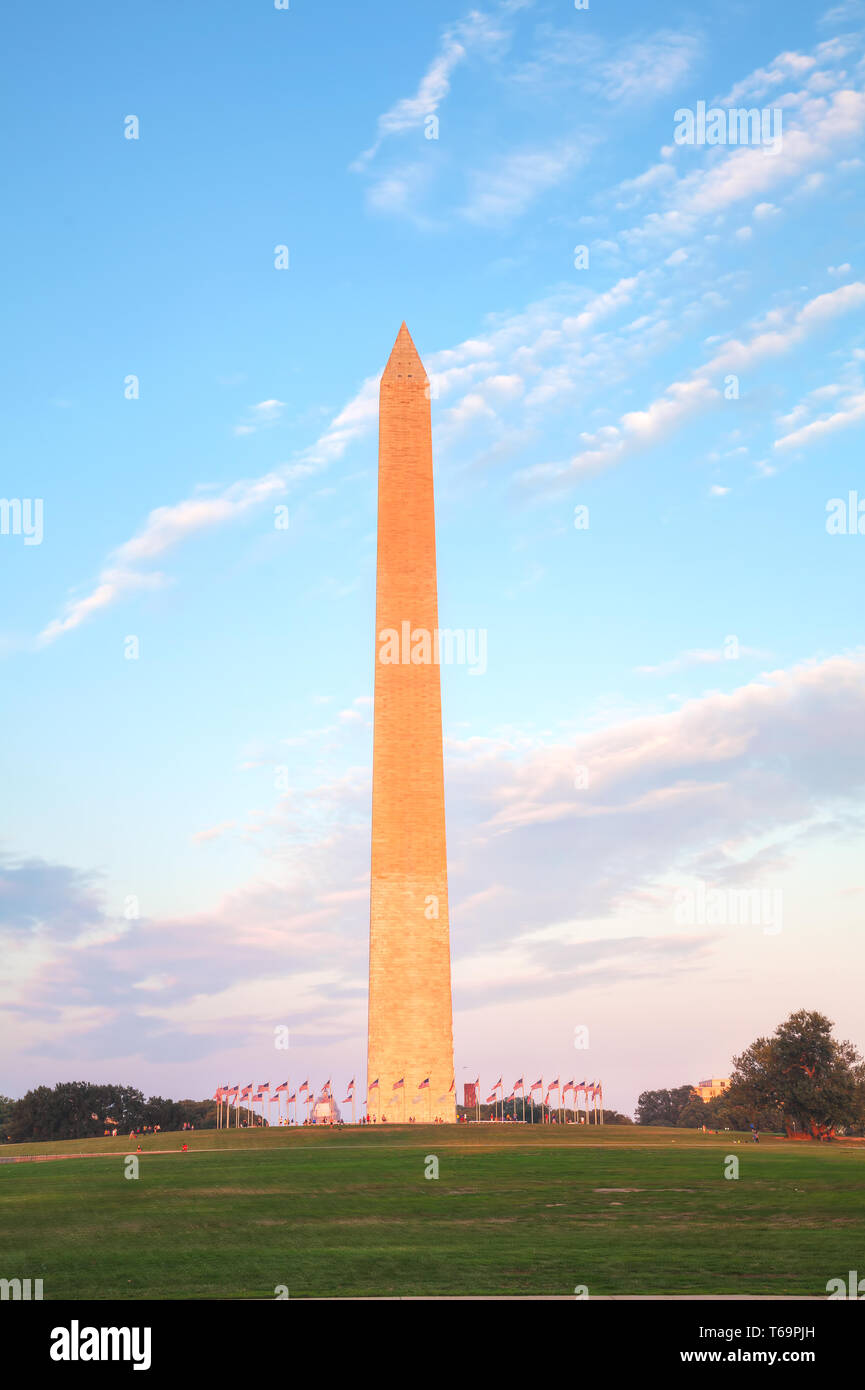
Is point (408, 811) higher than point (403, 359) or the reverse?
the reverse

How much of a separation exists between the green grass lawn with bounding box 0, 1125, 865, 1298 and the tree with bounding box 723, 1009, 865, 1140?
2152 centimetres

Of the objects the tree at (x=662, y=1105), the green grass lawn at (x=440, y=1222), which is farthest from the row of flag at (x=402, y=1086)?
the tree at (x=662, y=1105)

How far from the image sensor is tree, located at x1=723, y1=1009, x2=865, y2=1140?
62094 millimetres

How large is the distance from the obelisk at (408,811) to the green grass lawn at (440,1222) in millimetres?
17089

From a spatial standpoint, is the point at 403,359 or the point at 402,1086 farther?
the point at 403,359

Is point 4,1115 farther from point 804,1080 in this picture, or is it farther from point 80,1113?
point 804,1080

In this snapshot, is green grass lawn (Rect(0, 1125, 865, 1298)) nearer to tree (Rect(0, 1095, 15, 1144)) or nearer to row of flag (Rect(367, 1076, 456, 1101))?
row of flag (Rect(367, 1076, 456, 1101))

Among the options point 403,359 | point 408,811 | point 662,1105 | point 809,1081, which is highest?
point 403,359

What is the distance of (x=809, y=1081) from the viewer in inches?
2473

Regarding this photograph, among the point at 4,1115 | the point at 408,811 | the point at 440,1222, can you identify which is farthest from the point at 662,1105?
the point at 440,1222

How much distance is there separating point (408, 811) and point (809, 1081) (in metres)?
23.6

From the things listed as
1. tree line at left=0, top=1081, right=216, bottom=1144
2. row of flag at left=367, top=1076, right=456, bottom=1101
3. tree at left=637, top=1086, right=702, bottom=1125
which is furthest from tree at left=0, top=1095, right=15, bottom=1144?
tree at left=637, top=1086, right=702, bottom=1125

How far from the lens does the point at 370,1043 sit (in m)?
59.5
